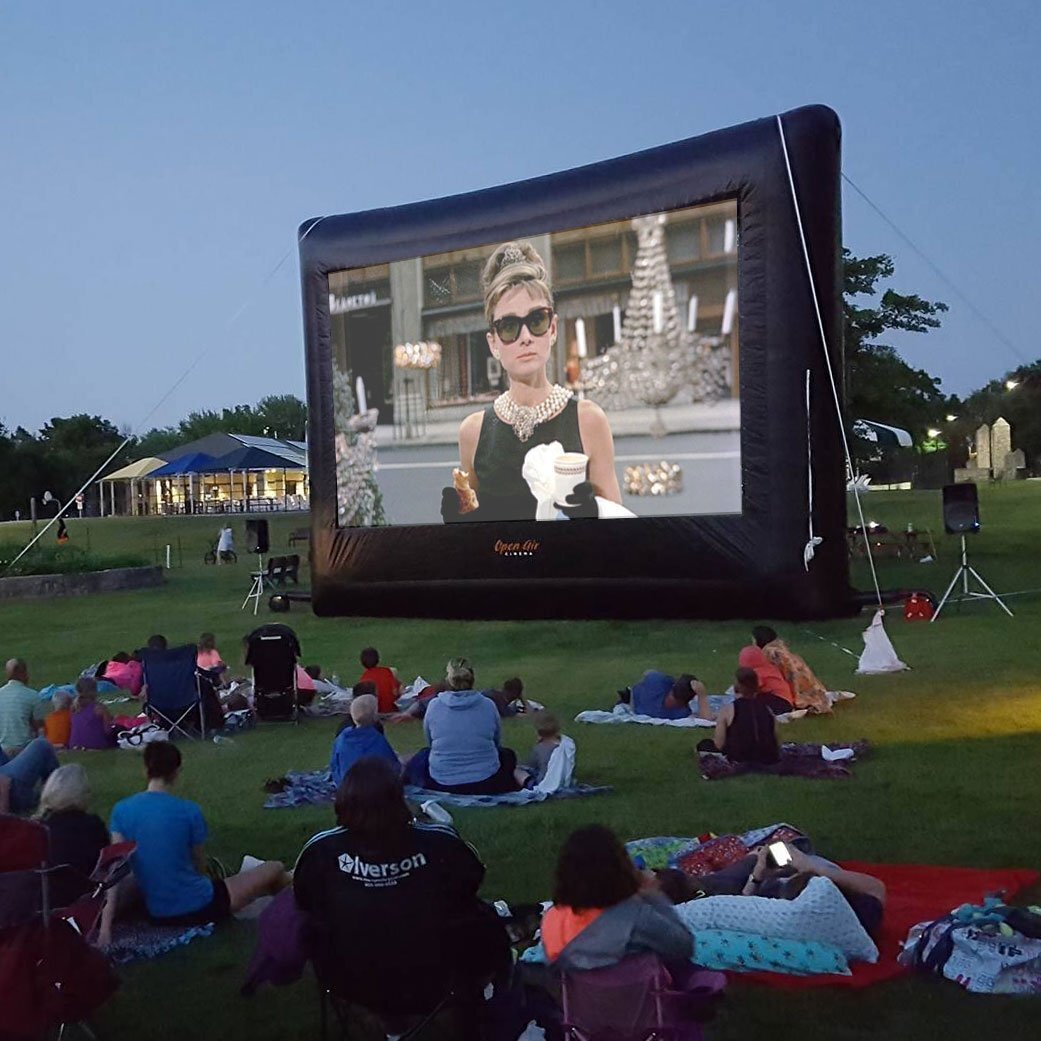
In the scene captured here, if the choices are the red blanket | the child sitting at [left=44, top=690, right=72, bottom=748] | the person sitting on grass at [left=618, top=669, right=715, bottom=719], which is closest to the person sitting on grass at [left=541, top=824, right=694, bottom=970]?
the red blanket

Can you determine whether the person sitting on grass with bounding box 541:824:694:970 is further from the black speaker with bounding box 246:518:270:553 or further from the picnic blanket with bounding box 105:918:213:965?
the black speaker with bounding box 246:518:270:553

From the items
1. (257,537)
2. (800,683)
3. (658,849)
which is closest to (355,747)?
(658,849)

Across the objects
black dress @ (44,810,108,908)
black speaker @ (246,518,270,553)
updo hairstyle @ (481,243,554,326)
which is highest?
updo hairstyle @ (481,243,554,326)

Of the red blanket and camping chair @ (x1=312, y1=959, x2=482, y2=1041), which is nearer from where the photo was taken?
camping chair @ (x1=312, y1=959, x2=482, y2=1041)

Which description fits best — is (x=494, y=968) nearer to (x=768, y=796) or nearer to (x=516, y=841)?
(x=516, y=841)

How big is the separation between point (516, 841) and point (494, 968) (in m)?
2.82

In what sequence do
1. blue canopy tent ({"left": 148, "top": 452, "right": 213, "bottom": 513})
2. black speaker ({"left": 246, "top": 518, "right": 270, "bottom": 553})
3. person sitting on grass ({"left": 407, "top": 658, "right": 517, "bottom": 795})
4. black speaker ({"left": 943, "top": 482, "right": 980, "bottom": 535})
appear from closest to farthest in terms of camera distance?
person sitting on grass ({"left": 407, "top": 658, "right": 517, "bottom": 795})
black speaker ({"left": 943, "top": 482, "right": 980, "bottom": 535})
black speaker ({"left": 246, "top": 518, "right": 270, "bottom": 553})
blue canopy tent ({"left": 148, "top": 452, "right": 213, "bottom": 513})

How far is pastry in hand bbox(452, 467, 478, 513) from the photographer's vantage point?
17.0 metres

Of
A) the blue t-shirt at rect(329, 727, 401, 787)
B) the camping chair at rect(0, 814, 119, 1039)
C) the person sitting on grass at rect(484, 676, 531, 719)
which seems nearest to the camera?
the camping chair at rect(0, 814, 119, 1039)

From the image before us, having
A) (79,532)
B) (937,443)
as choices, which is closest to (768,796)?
(79,532)

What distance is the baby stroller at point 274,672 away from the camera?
10375 mm

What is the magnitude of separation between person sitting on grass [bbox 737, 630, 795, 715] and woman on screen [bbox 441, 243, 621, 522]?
6.12m

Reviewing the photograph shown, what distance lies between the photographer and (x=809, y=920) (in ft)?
14.1

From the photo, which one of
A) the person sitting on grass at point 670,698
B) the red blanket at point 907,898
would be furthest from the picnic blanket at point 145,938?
the person sitting on grass at point 670,698
